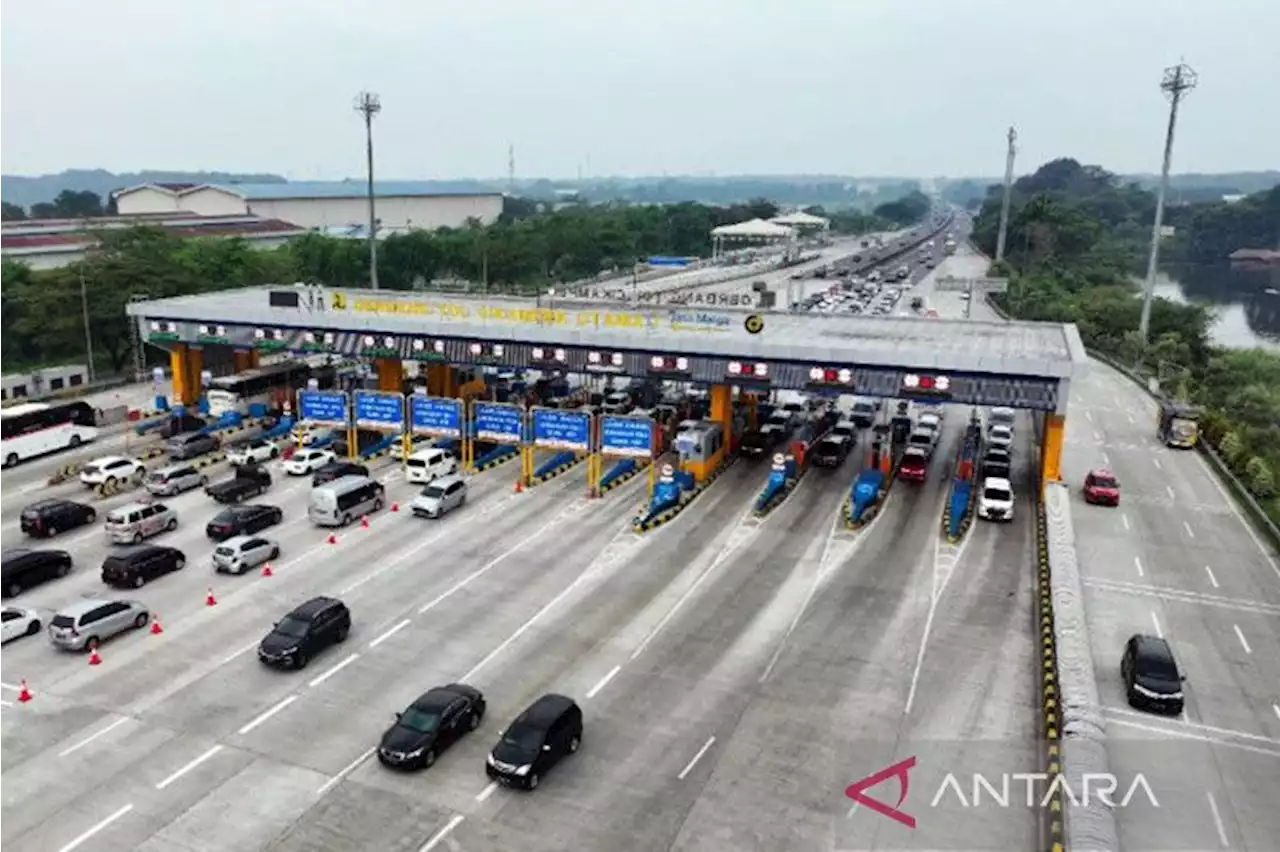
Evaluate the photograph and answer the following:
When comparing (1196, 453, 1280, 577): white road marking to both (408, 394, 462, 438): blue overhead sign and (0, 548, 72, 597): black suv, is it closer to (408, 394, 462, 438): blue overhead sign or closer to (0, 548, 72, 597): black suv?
(408, 394, 462, 438): blue overhead sign

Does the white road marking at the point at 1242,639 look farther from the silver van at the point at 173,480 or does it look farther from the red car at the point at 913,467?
the silver van at the point at 173,480

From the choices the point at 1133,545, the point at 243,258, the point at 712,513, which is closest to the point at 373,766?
the point at 712,513

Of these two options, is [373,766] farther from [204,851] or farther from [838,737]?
[838,737]

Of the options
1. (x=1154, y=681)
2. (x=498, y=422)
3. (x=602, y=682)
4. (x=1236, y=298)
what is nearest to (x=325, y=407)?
(x=498, y=422)

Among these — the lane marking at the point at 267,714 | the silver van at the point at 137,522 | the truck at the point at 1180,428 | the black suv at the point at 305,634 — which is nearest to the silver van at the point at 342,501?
the silver van at the point at 137,522

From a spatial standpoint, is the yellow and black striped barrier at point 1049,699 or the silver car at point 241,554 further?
the silver car at point 241,554

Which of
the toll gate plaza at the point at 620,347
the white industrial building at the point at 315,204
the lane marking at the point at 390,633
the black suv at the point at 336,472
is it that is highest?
the white industrial building at the point at 315,204

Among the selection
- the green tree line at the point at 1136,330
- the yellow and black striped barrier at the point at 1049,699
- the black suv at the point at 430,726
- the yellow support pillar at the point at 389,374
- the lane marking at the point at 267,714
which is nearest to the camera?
the yellow and black striped barrier at the point at 1049,699
